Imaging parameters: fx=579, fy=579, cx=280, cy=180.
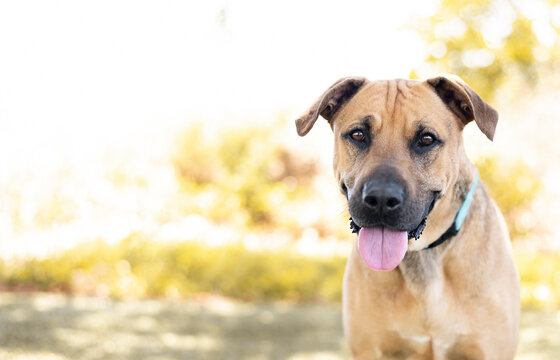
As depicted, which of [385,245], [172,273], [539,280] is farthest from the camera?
[539,280]

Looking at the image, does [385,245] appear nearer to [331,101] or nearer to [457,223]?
[457,223]

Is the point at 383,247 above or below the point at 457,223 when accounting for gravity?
below

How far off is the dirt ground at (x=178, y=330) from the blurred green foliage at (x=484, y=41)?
18.5ft

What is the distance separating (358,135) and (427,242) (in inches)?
27.4

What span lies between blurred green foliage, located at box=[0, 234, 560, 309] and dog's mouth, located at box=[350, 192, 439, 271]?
4719mm

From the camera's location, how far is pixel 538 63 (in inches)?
443

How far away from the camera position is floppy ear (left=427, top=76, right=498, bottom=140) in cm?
290

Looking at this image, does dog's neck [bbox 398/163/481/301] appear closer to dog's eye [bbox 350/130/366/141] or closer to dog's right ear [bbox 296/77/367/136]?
dog's eye [bbox 350/130/366/141]

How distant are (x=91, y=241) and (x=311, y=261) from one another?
303cm

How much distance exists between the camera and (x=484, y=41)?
10891 millimetres

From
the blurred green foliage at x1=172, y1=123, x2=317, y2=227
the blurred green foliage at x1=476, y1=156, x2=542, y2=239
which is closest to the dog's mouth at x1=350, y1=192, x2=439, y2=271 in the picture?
the blurred green foliage at x1=172, y1=123, x2=317, y2=227

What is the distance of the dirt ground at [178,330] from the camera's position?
509 centimetres

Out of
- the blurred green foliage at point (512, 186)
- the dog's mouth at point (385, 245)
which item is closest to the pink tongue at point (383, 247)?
the dog's mouth at point (385, 245)

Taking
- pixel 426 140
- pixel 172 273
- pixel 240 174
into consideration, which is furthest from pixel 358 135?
pixel 240 174
